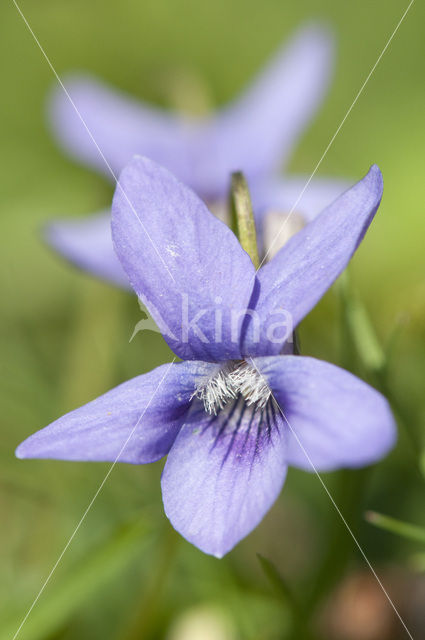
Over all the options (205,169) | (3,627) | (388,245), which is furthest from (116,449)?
(388,245)

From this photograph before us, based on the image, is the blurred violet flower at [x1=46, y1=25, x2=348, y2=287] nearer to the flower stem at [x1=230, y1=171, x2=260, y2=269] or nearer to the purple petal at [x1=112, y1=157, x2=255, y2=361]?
the flower stem at [x1=230, y1=171, x2=260, y2=269]

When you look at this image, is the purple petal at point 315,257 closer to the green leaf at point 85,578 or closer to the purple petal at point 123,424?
the purple petal at point 123,424

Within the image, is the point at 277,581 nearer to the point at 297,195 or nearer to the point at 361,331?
the point at 361,331

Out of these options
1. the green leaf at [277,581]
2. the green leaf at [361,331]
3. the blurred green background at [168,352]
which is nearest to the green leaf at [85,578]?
the blurred green background at [168,352]

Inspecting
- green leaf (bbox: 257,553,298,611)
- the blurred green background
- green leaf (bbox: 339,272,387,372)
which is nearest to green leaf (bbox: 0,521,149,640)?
the blurred green background

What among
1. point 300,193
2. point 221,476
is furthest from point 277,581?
point 300,193

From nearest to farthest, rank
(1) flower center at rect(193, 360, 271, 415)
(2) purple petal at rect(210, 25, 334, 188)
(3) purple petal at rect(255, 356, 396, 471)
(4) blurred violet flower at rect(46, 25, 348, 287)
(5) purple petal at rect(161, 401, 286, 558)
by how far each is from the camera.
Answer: (3) purple petal at rect(255, 356, 396, 471)
(5) purple petal at rect(161, 401, 286, 558)
(1) flower center at rect(193, 360, 271, 415)
(4) blurred violet flower at rect(46, 25, 348, 287)
(2) purple petal at rect(210, 25, 334, 188)
